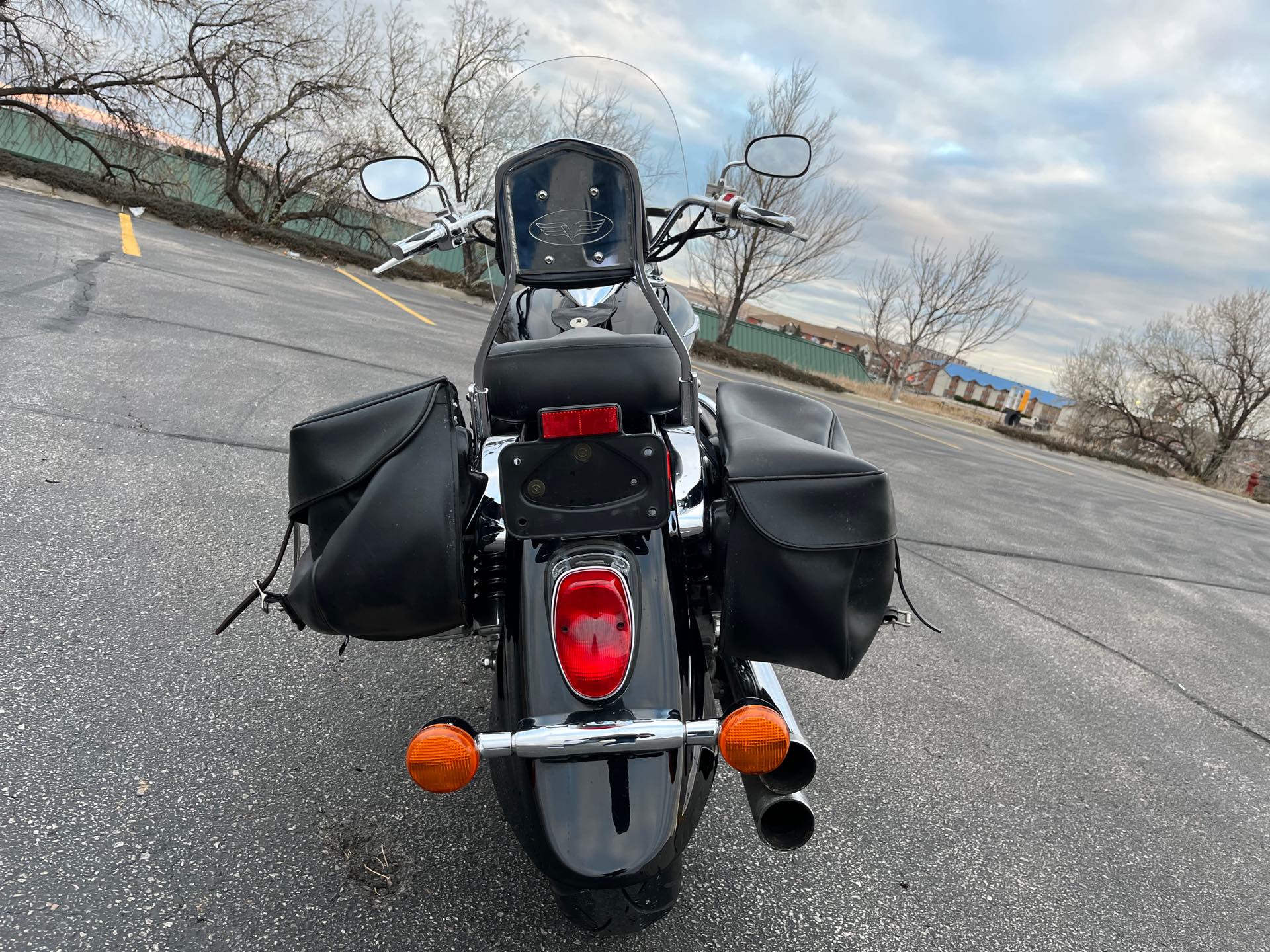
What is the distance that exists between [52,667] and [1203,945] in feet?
10.5

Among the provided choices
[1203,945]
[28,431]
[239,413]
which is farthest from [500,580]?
[239,413]

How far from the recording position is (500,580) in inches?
66.6

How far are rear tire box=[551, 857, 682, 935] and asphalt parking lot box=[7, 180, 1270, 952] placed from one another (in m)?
0.33

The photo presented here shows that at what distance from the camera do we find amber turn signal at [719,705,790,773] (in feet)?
4.24

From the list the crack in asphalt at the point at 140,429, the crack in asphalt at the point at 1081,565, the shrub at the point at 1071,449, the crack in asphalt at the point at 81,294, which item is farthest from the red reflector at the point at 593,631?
the shrub at the point at 1071,449

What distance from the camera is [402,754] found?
217cm

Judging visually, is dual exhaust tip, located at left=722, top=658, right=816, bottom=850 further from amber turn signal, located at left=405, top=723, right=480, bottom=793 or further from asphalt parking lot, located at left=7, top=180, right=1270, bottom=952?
amber turn signal, located at left=405, top=723, right=480, bottom=793

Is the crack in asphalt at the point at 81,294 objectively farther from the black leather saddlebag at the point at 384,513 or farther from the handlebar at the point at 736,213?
the black leather saddlebag at the point at 384,513

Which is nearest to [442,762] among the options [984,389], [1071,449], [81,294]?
[81,294]

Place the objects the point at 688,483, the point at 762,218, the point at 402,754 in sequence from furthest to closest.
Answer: the point at 762,218, the point at 402,754, the point at 688,483

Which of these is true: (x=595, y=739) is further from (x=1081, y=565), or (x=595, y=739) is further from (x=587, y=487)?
(x=1081, y=565)

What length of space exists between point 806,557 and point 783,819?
1.66 feet

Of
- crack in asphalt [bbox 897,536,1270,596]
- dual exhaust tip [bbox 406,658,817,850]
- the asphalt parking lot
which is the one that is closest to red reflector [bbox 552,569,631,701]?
dual exhaust tip [bbox 406,658,817,850]

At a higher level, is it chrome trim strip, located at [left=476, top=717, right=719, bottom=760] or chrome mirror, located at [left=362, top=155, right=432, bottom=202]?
chrome mirror, located at [left=362, top=155, right=432, bottom=202]
